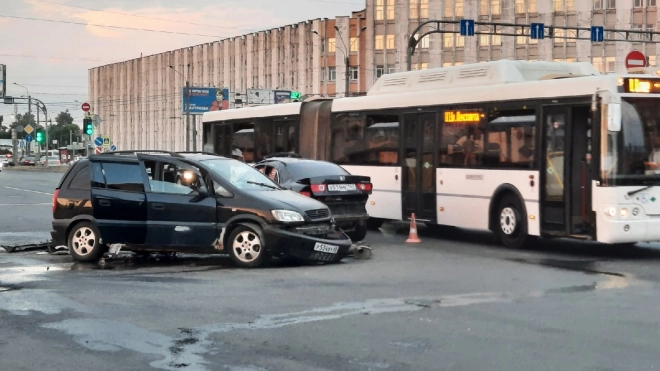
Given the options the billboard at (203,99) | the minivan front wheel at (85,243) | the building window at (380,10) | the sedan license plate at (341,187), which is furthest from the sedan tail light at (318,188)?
the building window at (380,10)

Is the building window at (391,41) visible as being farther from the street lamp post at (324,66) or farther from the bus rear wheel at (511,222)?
the bus rear wheel at (511,222)

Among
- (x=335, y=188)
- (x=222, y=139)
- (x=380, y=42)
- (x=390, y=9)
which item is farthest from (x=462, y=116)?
(x=380, y=42)

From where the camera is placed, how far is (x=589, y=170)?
15.8 m

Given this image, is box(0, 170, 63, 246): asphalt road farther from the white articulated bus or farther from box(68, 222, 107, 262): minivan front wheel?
the white articulated bus

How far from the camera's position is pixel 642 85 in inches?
621

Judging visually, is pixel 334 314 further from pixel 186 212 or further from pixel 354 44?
pixel 354 44

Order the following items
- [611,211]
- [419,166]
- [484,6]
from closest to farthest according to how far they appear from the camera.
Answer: [611,211]
[419,166]
[484,6]

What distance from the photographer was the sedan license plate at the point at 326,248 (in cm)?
1432

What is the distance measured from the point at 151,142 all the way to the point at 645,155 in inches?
4389

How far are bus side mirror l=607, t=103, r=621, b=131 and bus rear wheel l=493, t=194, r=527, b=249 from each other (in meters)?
2.52

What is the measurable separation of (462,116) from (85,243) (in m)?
7.34

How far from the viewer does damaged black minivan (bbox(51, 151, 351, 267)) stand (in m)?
14.2

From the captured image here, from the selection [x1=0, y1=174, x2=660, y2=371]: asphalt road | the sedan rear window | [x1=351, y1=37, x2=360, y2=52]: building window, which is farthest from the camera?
[x1=351, y1=37, x2=360, y2=52]: building window

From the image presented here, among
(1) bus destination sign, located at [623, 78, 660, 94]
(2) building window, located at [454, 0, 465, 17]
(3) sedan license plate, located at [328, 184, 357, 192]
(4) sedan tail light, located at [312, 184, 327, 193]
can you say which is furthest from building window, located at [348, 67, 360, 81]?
(1) bus destination sign, located at [623, 78, 660, 94]
